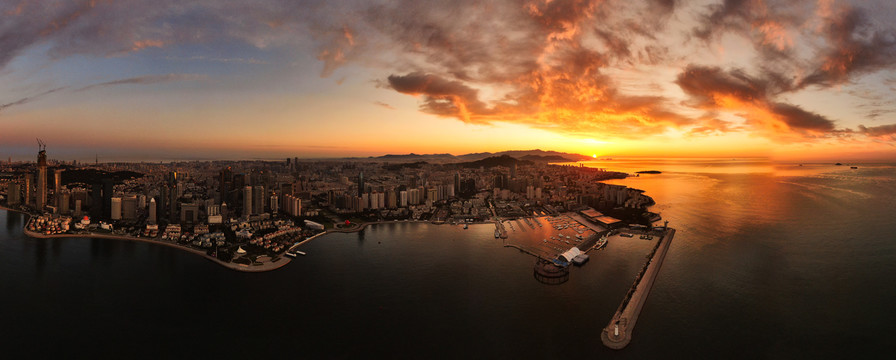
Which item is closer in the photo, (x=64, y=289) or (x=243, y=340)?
(x=243, y=340)

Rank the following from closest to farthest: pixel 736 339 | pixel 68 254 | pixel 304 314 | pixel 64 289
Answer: pixel 736 339
pixel 304 314
pixel 64 289
pixel 68 254

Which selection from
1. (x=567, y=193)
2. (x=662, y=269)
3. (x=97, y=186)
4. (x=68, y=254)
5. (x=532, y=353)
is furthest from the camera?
(x=567, y=193)

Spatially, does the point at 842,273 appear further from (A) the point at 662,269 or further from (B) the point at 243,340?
(B) the point at 243,340

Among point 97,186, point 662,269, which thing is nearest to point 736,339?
point 662,269

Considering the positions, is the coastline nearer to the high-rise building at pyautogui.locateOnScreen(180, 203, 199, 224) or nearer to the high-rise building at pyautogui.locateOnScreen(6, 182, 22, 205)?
the high-rise building at pyautogui.locateOnScreen(180, 203, 199, 224)

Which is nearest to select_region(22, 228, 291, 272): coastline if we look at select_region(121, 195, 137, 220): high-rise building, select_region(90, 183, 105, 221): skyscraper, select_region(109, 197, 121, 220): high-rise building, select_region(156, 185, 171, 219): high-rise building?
select_region(90, 183, 105, 221): skyscraper

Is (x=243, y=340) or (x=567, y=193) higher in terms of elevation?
(x=567, y=193)
